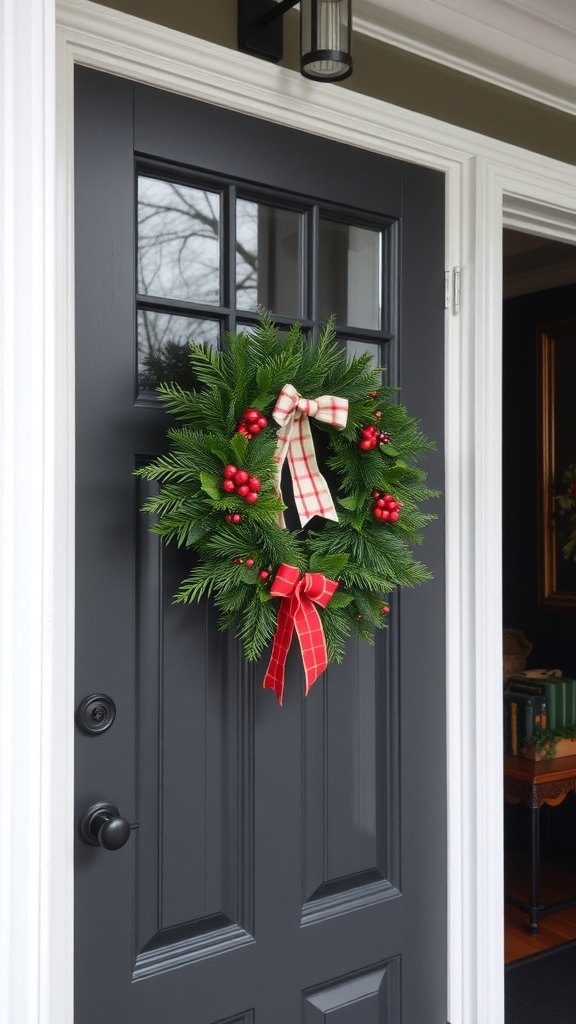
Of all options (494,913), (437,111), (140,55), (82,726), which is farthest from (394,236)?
(494,913)

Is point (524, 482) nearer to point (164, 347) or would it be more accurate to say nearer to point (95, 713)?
point (164, 347)

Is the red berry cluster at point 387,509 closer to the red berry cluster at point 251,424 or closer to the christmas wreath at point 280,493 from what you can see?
the christmas wreath at point 280,493

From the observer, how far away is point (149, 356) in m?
1.46

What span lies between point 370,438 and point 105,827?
29.5 inches

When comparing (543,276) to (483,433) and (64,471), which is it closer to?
(483,433)

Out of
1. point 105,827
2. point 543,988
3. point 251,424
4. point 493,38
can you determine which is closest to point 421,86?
point 493,38

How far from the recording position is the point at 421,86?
1799 millimetres

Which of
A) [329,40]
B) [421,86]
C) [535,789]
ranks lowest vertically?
[535,789]

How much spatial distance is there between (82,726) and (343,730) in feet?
1.76

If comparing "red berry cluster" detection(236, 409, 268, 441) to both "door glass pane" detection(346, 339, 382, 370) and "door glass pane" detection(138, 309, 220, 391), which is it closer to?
"door glass pane" detection(138, 309, 220, 391)

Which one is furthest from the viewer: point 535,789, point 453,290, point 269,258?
point 535,789

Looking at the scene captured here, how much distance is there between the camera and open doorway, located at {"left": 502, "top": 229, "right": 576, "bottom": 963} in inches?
145

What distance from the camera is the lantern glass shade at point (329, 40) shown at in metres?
1.42

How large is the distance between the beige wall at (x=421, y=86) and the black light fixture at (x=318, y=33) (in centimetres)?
3
